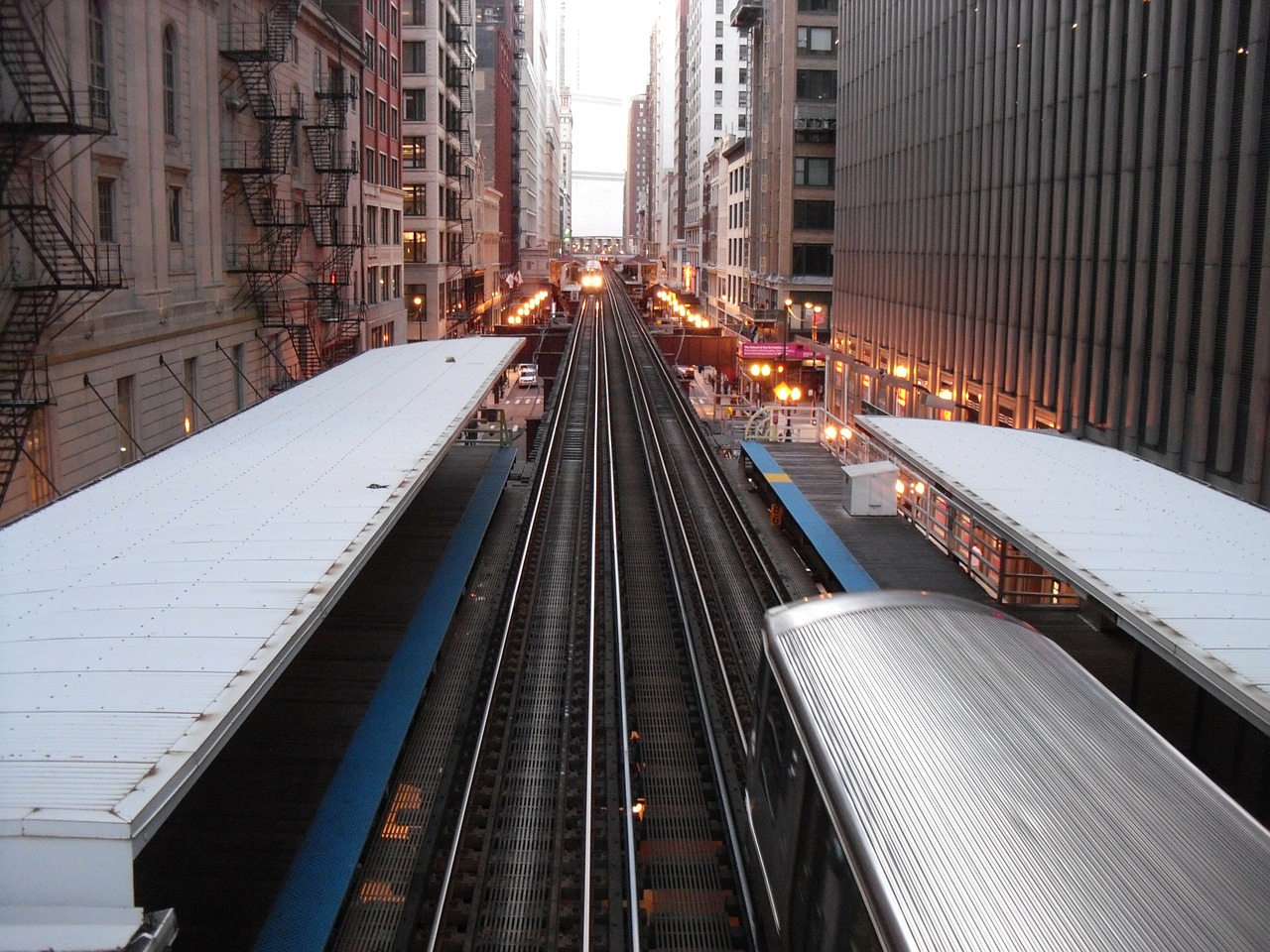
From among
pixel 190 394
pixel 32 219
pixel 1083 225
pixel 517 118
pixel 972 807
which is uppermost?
pixel 517 118

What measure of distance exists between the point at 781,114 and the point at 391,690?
57095 millimetres

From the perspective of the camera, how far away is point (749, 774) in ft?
33.4

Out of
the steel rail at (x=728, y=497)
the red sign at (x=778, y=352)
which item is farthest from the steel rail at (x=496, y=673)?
the red sign at (x=778, y=352)

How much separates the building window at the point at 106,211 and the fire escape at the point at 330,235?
1281 centimetres

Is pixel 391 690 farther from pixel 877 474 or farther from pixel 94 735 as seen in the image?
pixel 877 474

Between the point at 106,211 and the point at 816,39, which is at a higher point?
the point at 816,39

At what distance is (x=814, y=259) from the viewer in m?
65.8

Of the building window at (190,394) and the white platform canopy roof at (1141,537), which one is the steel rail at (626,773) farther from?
the building window at (190,394)

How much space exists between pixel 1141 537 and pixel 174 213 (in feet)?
75.1

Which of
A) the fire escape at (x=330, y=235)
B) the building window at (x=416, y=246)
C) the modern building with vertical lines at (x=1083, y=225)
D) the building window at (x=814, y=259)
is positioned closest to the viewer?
the modern building with vertical lines at (x=1083, y=225)

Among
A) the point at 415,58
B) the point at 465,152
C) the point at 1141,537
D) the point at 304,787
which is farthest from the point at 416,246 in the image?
the point at 1141,537

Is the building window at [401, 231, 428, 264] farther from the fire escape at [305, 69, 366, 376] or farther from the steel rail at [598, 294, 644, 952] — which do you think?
the steel rail at [598, 294, 644, 952]

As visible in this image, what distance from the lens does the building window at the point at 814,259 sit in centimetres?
6562

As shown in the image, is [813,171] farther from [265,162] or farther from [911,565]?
[911,565]
